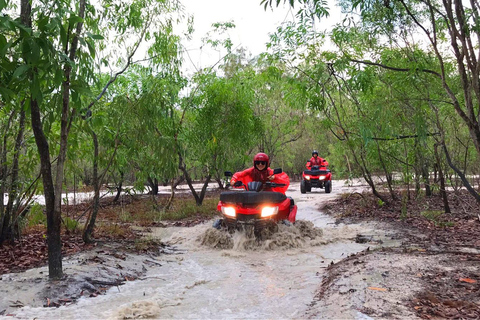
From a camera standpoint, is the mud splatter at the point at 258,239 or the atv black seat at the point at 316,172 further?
the atv black seat at the point at 316,172

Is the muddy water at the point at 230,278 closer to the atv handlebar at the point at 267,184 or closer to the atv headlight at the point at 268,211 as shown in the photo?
the atv headlight at the point at 268,211

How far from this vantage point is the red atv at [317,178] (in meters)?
18.5

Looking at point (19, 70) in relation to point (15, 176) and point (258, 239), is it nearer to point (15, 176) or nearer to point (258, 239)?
point (15, 176)

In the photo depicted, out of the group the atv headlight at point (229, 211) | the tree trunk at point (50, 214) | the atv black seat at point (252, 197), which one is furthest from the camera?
the atv headlight at point (229, 211)

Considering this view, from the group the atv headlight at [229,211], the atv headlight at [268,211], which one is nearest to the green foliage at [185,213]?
the atv headlight at [229,211]

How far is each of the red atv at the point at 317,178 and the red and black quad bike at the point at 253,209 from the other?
1155cm

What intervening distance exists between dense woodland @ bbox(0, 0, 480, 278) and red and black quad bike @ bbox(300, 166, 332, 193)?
4723 mm

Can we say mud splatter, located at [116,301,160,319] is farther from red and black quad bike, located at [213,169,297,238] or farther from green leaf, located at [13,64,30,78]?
red and black quad bike, located at [213,169,297,238]

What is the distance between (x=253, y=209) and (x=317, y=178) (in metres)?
12.3

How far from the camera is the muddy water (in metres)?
4.01

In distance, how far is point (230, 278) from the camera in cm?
544

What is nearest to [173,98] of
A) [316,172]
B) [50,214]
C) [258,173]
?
[258,173]

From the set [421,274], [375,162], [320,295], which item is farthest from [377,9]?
[375,162]

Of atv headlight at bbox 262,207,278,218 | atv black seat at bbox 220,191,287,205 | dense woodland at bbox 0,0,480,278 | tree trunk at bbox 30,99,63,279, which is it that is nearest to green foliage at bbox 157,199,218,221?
dense woodland at bbox 0,0,480,278
